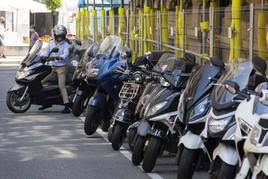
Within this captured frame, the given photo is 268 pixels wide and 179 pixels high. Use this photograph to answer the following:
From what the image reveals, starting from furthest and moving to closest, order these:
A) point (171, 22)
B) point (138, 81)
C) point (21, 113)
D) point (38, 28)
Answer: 1. point (38, 28)
2. point (171, 22)
3. point (21, 113)
4. point (138, 81)

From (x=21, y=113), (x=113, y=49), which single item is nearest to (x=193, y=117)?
(x=113, y=49)

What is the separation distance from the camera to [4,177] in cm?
827

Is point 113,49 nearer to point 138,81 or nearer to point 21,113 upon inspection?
point 138,81

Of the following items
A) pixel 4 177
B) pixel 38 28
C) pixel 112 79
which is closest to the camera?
pixel 4 177

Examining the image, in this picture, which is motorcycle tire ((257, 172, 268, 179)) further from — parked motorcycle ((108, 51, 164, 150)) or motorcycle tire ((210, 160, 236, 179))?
parked motorcycle ((108, 51, 164, 150))

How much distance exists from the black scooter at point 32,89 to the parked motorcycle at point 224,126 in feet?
24.8

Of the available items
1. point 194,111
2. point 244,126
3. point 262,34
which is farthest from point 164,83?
point 244,126

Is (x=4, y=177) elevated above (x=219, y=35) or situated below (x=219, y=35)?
below

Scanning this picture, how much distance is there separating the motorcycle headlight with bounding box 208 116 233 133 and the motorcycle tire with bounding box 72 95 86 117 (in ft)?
21.0

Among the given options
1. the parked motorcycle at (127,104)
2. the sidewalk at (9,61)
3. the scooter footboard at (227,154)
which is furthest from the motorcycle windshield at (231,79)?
the sidewalk at (9,61)

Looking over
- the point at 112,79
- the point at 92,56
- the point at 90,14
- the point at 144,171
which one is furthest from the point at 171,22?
the point at 90,14

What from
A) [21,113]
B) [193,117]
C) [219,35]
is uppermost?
[219,35]

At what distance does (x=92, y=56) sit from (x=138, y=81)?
2.94 meters

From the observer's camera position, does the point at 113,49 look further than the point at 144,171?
Yes
